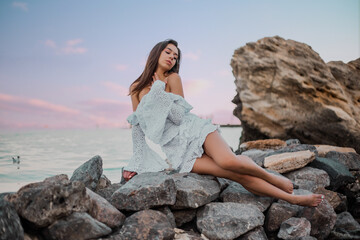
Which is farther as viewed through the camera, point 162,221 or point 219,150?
point 219,150

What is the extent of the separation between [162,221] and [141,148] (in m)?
1.83

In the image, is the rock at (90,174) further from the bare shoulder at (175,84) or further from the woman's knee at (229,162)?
the woman's knee at (229,162)

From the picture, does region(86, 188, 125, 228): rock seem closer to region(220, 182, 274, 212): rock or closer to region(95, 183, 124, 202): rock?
region(95, 183, 124, 202): rock

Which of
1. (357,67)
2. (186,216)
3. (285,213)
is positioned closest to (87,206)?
(186,216)

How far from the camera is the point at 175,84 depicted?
14.6 ft

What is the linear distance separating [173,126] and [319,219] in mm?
2369

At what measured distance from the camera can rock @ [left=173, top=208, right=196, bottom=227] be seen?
3.45 meters

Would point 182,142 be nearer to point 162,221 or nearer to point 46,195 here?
point 162,221

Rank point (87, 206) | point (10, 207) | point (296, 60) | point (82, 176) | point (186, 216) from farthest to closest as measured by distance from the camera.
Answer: point (296, 60)
point (82, 176)
point (186, 216)
point (87, 206)
point (10, 207)

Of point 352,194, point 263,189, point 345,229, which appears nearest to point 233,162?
point 263,189

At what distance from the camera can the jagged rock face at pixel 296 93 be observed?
9633 mm

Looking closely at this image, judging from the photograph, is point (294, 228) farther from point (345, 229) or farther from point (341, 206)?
point (341, 206)

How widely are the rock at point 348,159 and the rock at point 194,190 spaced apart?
4.02 meters

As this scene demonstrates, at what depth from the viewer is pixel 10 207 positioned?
7.39 ft
